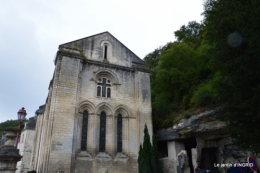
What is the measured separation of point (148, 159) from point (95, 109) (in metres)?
5.65

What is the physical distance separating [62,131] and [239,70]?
39.7ft

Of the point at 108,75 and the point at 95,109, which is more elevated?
the point at 108,75

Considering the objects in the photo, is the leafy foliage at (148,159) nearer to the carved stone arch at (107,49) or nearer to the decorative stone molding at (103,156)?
the decorative stone molding at (103,156)

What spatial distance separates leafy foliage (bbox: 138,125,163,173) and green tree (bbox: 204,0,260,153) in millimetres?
7257

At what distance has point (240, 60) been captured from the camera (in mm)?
8500

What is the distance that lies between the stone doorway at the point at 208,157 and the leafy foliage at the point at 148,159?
13.3ft

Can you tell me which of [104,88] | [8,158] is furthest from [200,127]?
[8,158]

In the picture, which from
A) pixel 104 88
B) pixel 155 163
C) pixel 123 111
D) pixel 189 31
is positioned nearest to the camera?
pixel 155 163

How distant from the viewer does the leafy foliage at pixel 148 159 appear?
1573cm

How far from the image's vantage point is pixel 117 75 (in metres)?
20.1

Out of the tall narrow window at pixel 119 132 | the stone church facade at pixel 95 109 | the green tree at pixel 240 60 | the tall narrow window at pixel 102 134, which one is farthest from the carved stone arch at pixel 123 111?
the green tree at pixel 240 60

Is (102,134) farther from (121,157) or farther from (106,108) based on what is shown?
(121,157)

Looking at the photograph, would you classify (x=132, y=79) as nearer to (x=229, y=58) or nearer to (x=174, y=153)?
(x=174, y=153)

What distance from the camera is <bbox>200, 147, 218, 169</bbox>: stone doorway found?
1780cm
